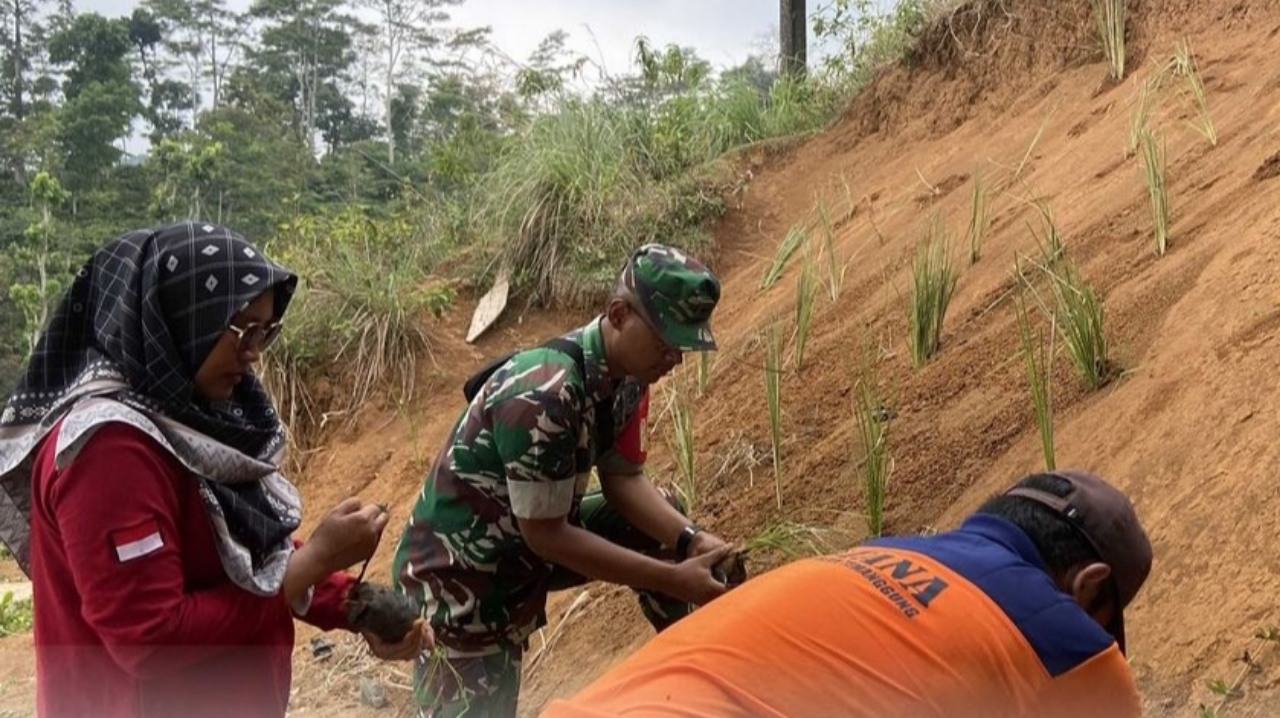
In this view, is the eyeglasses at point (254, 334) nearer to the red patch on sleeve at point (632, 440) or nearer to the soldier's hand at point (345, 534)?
the soldier's hand at point (345, 534)

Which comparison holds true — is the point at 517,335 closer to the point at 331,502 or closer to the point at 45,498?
the point at 331,502

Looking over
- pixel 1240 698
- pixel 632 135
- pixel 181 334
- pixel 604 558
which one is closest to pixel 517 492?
pixel 604 558

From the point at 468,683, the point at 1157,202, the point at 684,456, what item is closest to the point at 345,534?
the point at 468,683

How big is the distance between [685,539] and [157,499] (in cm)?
151

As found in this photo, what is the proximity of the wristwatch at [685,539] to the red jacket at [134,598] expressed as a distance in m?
1.21

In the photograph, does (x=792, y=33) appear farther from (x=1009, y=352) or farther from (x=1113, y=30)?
(x=1009, y=352)

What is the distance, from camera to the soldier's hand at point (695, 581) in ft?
9.48

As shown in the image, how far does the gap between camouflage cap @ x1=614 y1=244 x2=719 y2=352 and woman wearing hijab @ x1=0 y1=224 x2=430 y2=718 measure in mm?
834

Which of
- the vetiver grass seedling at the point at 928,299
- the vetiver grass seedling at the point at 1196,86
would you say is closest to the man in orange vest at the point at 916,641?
the vetiver grass seedling at the point at 928,299

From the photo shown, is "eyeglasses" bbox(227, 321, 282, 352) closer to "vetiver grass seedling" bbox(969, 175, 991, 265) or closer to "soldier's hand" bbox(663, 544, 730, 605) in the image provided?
"soldier's hand" bbox(663, 544, 730, 605)

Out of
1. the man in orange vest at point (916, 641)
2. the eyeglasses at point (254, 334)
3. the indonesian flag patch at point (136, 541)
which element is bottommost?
the man in orange vest at point (916, 641)

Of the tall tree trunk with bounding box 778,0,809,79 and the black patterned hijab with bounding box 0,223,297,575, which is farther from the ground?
the tall tree trunk with bounding box 778,0,809,79

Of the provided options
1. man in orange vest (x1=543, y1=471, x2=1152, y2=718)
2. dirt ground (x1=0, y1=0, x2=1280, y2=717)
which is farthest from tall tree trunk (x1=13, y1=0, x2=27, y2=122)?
man in orange vest (x1=543, y1=471, x2=1152, y2=718)

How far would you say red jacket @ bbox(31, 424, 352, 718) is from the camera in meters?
1.91
